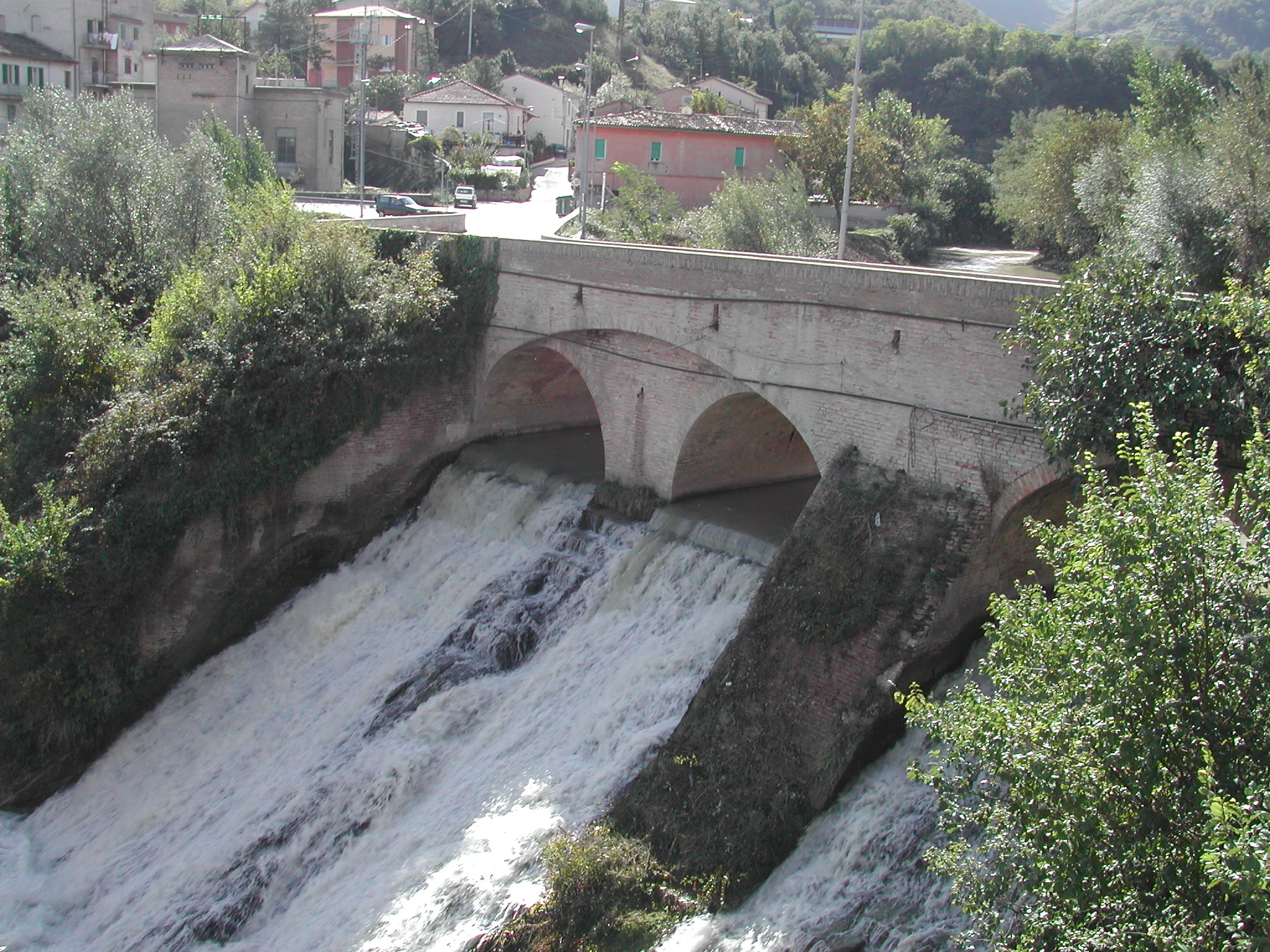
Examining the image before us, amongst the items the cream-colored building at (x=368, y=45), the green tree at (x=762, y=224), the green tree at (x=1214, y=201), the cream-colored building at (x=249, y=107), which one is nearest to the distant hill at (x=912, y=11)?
the cream-colored building at (x=368, y=45)

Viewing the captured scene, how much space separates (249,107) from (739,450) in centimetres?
3271

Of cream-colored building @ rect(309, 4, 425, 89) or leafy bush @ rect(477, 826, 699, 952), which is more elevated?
cream-colored building @ rect(309, 4, 425, 89)

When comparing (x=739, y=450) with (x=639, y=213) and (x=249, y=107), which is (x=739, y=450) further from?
(x=249, y=107)

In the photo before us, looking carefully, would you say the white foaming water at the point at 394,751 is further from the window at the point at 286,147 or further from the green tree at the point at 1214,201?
the window at the point at 286,147

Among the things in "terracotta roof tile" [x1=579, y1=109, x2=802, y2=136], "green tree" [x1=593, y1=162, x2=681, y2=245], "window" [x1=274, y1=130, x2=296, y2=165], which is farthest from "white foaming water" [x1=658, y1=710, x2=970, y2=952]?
"window" [x1=274, y1=130, x2=296, y2=165]

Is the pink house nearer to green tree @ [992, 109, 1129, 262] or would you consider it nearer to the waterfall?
green tree @ [992, 109, 1129, 262]

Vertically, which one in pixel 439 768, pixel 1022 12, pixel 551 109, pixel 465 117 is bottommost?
pixel 439 768

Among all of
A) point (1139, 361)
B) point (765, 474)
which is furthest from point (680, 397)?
point (1139, 361)

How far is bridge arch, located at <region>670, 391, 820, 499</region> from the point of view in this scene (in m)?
18.5

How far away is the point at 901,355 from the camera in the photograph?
14.6 metres

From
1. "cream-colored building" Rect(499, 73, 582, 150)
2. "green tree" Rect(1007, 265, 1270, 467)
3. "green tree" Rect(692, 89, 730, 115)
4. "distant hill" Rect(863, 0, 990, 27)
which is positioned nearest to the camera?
"green tree" Rect(1007, 265, 1270, 467)

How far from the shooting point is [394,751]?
15.3 metres

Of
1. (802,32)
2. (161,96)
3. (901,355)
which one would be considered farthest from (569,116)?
(901,355)

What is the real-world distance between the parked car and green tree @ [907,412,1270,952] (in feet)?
106
